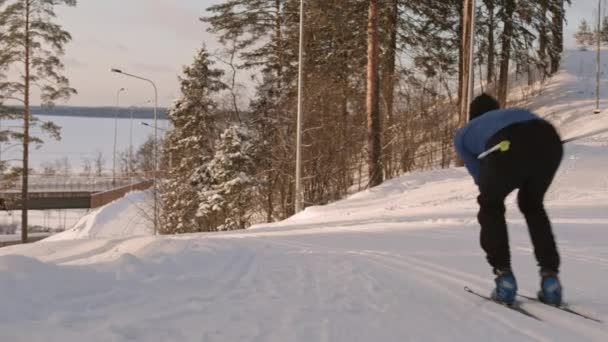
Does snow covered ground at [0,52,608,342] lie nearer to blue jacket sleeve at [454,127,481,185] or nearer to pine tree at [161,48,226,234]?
blue jacket sleeve at [454,127,481,185]

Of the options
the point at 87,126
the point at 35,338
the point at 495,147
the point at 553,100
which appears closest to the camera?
the point at 35,338

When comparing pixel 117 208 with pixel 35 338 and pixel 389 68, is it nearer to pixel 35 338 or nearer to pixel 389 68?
pixel 389 68

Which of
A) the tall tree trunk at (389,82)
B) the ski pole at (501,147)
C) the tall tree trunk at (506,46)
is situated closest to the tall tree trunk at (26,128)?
the tall tree trunk at (389,82)

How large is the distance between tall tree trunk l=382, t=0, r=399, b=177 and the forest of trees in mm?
48

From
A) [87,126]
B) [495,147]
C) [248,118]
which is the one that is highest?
[87,126]

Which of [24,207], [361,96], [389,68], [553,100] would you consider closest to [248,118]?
[361,96]

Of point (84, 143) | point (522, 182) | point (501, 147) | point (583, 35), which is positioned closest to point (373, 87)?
point (522, 182)

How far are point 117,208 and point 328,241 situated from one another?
36.4 metres

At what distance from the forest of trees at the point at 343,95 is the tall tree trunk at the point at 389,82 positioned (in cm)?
5

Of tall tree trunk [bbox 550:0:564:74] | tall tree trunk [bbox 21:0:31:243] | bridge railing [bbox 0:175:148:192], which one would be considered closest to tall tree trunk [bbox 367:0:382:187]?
tall tree trunk [bbox 550:0:564:74]

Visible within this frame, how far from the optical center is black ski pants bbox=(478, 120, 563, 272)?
3.51 meters

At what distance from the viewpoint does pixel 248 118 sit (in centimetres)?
2992

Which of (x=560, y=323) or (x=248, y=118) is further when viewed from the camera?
(x=248, y=118)

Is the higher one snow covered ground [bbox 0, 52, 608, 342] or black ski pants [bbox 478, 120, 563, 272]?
black ski pants [bbox 478, 120, 563, 272]
